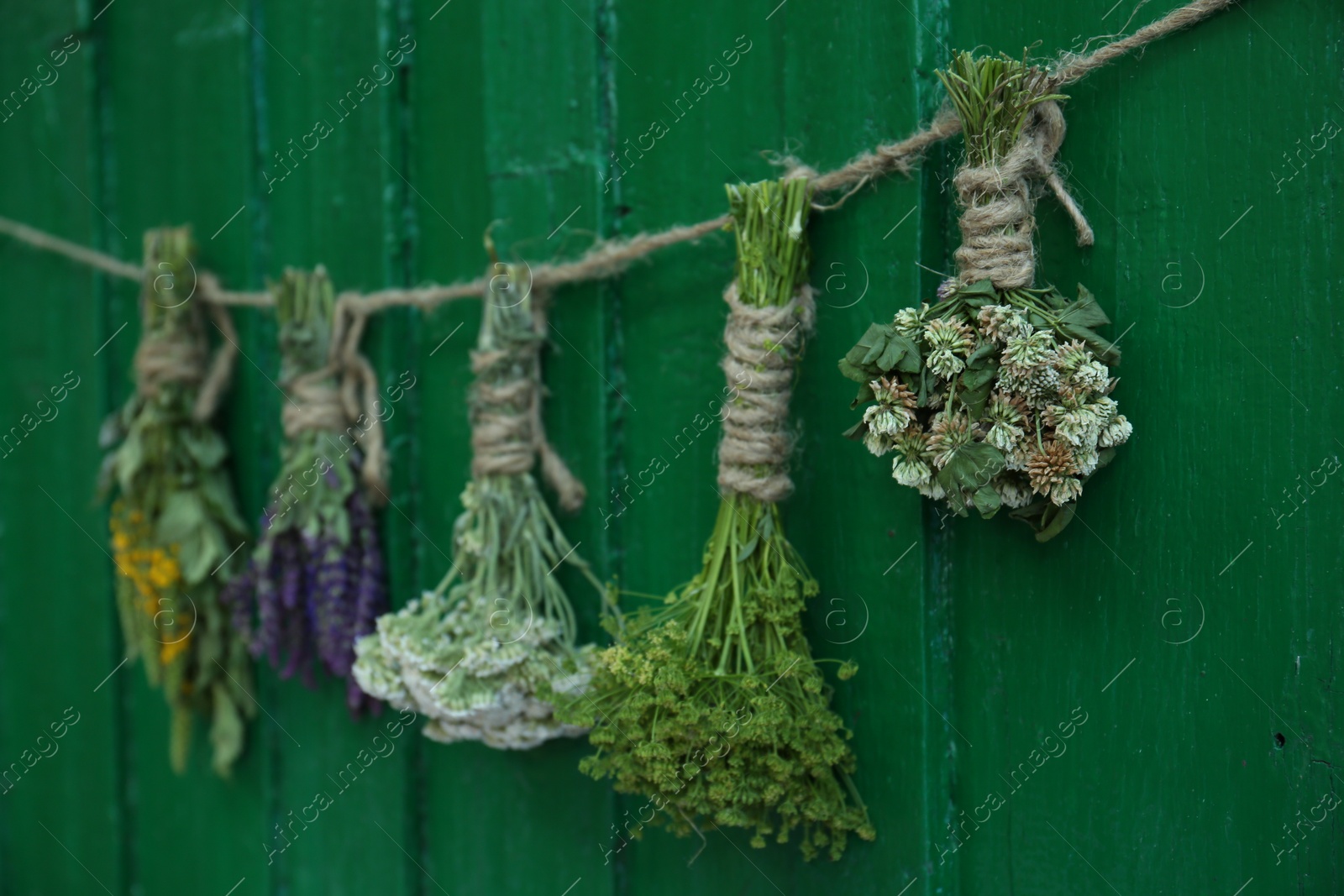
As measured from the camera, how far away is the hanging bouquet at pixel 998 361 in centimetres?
90

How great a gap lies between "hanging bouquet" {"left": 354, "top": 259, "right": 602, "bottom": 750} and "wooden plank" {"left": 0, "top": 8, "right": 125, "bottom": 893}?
38.4 inches

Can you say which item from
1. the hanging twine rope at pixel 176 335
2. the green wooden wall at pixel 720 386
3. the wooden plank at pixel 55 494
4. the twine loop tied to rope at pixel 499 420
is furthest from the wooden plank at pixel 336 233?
the wooden plank at pixel 55 494

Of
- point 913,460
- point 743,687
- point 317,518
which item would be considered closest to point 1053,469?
point 913,460

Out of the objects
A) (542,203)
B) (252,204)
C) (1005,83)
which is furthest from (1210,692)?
(252,204)

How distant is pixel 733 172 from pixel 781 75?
12cm

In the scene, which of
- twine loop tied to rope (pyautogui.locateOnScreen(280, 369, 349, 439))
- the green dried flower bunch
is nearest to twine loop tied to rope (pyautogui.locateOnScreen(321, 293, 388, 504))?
twine loop tied to rope (pyautogui.locateOnScreen(280, 369, 349, 439))

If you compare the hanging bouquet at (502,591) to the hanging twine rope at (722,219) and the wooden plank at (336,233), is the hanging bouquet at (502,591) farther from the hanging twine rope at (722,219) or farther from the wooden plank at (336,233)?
the wooden plank at (336,233)

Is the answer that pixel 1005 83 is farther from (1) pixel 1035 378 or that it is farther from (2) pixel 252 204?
(2) pixel 252 204

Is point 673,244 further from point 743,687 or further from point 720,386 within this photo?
point 743,687

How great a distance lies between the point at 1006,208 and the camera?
95cm

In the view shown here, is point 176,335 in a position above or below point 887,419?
above

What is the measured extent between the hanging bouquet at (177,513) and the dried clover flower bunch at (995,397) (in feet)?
3.87

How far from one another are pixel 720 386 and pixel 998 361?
1.37ft

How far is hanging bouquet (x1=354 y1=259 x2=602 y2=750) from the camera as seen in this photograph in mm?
1223
